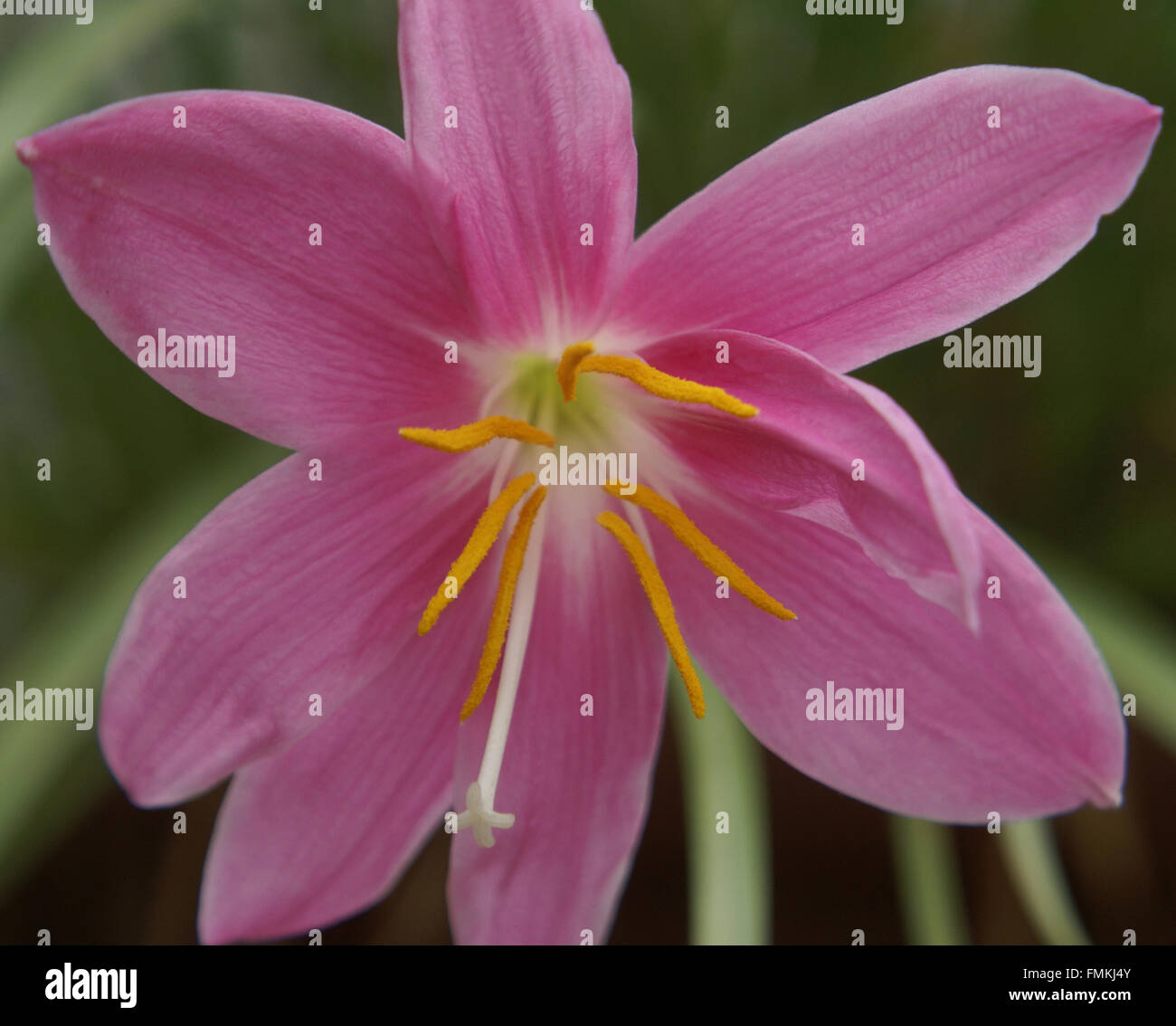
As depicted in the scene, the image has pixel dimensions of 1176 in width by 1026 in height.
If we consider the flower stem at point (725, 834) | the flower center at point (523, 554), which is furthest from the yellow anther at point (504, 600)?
the flower stem at point (725, 834)

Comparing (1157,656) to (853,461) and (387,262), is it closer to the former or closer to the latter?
(853,461)

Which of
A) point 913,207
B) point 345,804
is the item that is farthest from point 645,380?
point 345,804

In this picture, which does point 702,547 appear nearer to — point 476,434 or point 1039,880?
point 476,434

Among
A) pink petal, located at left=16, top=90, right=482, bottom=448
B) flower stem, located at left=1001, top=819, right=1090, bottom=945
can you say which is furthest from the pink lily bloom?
flower stem, located at left=1001, top=819, right=1090, bottom=945

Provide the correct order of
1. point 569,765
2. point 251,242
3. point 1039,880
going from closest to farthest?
point 251,242
point 569,765
point 1039,880

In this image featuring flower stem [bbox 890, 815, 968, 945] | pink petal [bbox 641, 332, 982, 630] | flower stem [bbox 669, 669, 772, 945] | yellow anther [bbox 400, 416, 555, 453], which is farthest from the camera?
flower stem [bbox 890, 815, 968, 945]

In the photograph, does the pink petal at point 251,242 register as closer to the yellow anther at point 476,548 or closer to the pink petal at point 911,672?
the yellow anther at point 476,548

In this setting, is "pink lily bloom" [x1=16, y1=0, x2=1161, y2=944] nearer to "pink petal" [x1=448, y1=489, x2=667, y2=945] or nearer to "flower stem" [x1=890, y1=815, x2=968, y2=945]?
"pink petal" [x1=448, y1=489, x2=667, y2=945]
